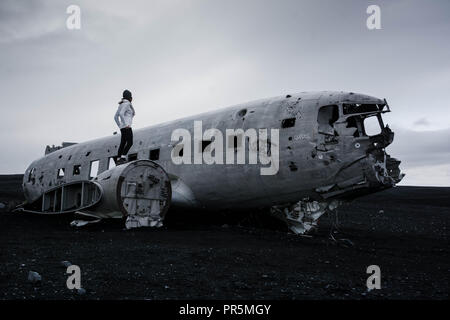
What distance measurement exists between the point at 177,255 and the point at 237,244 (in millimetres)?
2115

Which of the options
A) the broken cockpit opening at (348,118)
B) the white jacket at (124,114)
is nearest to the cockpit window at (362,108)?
the broken cockpit opening at (348,118)

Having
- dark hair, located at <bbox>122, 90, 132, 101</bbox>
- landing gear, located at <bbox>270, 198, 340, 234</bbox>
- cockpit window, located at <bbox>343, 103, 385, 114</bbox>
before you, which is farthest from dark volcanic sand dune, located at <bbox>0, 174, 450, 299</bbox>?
dark hair, located at <bbox>122, 90, 132, 101</bbox>

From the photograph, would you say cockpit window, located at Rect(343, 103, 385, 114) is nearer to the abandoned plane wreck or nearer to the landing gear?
the abandoned plane wreck

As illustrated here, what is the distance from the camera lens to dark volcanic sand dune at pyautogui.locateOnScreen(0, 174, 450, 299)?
19.8ft

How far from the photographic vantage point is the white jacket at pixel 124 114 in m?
13.3

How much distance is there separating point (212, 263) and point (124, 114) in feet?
23.8

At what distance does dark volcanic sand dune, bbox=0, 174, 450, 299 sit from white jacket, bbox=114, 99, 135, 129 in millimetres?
3451

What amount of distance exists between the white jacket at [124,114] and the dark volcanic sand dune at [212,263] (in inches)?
136

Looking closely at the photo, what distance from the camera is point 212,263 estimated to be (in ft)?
26.0

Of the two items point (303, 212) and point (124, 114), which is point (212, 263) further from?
point (124, 114)

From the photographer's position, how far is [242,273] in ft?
23.6

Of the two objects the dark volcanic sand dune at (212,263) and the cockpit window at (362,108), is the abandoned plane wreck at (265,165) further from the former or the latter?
→ the dark volcanic sand dune at (212,263)
